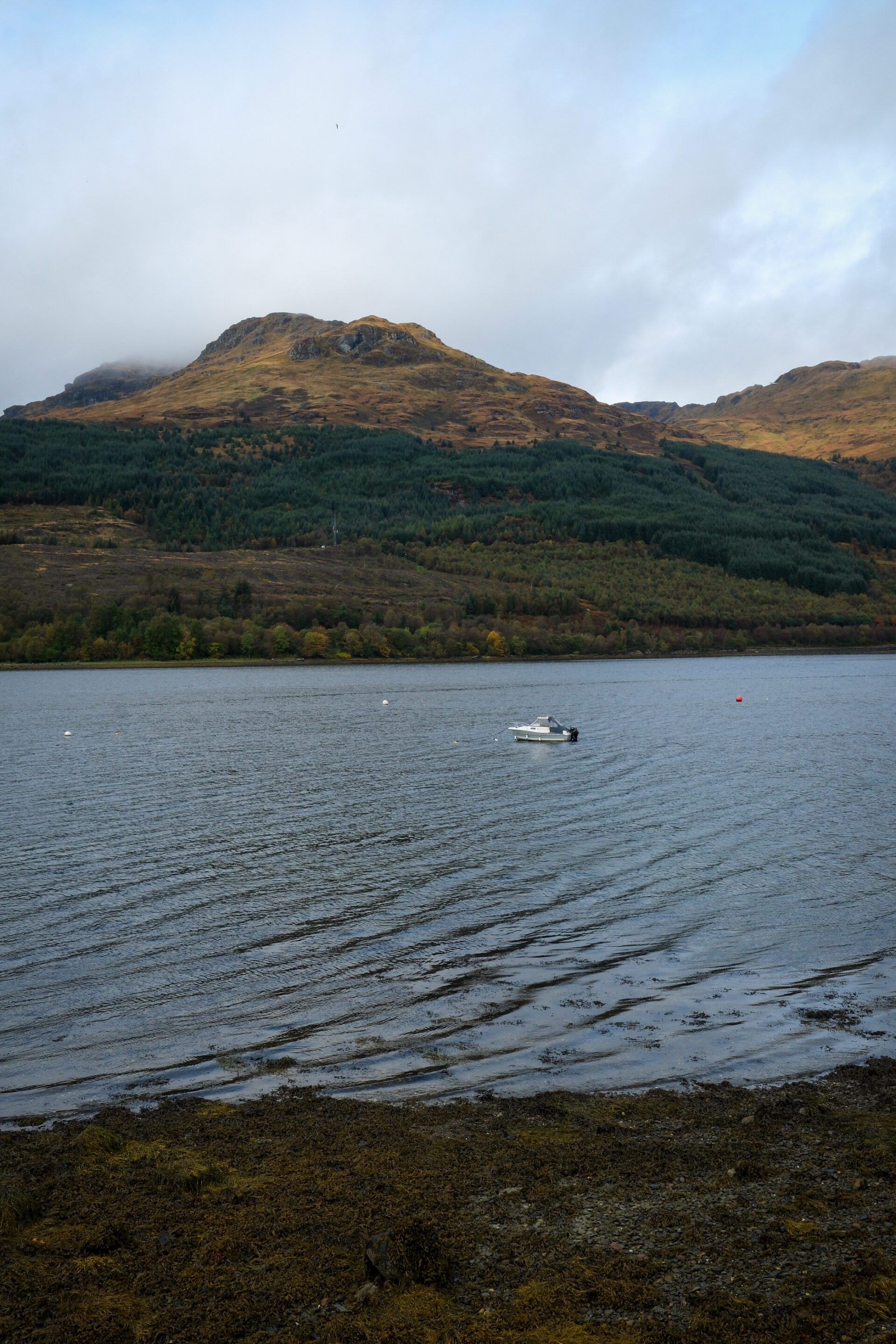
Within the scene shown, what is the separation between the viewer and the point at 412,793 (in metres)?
44.6

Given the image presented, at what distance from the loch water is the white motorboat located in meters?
3.73

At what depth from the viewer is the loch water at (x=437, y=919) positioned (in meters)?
15.4

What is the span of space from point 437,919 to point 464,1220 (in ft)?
46.4

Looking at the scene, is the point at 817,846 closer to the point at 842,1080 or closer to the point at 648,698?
the point at 842,1080

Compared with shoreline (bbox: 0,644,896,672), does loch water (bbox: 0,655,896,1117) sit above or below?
below

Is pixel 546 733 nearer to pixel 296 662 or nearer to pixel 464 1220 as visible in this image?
pixel 464 1220

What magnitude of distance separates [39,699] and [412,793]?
7712 centimetres

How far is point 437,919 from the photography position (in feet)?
78.8

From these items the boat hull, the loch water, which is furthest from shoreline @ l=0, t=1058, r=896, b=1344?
the boat hull

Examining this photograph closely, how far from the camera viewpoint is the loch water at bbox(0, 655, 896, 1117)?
1540 cm

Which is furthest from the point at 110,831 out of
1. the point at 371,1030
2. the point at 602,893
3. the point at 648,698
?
the point at 648,698

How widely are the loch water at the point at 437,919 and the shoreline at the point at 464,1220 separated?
148 cm

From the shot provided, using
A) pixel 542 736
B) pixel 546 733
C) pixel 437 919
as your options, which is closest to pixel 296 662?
pixel 542 736

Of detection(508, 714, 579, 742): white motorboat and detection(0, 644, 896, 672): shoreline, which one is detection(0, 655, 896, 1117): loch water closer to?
detection(508, 714, 579, 742): white motorboat
